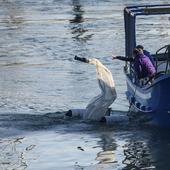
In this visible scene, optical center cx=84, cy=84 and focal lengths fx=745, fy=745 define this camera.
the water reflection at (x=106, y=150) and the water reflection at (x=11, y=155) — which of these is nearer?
the water reflection at (x=11, y=155)

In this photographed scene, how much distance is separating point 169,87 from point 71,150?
2512mm

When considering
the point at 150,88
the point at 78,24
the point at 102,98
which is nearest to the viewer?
A: the point at 150,88

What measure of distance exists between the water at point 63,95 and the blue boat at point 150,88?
459mm

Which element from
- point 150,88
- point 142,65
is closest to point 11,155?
point 150,88

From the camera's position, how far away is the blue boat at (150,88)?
1608 centimetres

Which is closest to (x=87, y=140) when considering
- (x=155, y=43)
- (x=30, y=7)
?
(x=155, y=43)

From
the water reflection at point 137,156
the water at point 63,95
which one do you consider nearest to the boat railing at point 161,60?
the water at point 63,95

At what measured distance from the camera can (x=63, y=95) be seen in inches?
949

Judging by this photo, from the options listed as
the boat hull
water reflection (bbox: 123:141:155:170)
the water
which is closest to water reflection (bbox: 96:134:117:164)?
the water

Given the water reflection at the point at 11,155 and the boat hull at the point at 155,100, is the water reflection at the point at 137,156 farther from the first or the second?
the water reflection at the point at 11,155

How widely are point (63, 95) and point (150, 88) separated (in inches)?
316

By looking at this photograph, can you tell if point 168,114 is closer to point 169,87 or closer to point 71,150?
point 169,87

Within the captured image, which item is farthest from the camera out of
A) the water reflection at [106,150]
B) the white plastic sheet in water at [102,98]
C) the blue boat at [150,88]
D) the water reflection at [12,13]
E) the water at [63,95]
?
the water reflection at [12,13]

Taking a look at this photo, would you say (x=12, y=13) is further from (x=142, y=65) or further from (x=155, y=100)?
(x=155, y=100)
